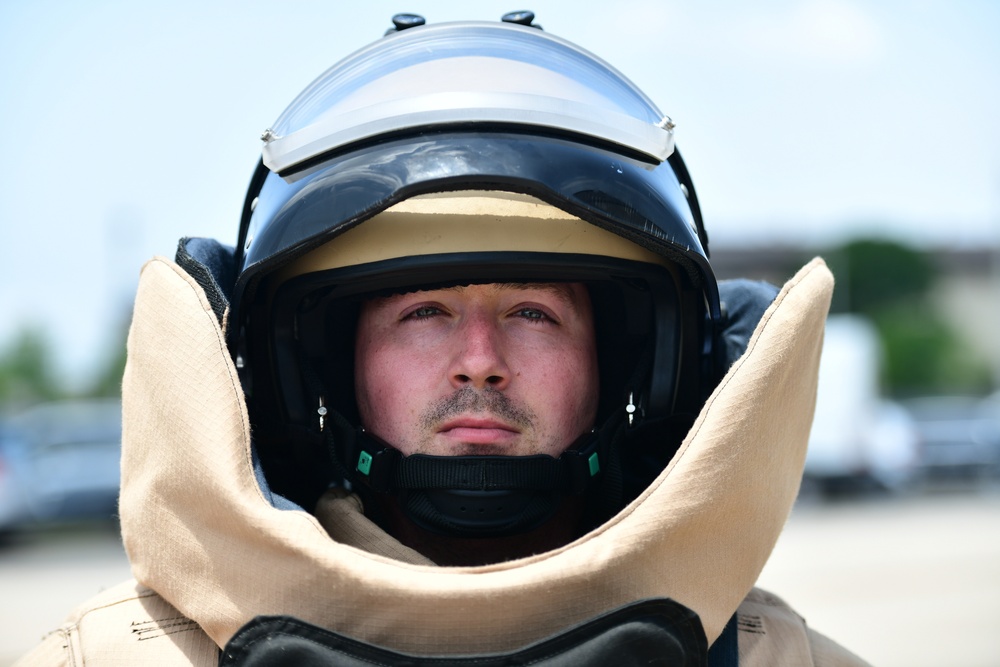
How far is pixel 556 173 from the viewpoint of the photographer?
1.83 metres

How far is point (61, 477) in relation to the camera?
13.5 m

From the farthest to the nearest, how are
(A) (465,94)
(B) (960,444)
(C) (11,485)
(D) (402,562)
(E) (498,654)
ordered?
(B) (960,444) < (C) (11,485) < (A) (465,94) < (D) (402,562) < (E) (498,654)

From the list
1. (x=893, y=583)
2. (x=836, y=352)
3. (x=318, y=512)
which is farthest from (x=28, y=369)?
(x=318, y=512)

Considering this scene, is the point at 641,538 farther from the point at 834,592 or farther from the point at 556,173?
the point at 834,592

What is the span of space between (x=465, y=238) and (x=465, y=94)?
255mm

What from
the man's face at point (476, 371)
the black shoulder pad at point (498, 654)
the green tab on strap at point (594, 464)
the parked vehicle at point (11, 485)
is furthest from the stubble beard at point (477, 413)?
the parked vehicle at point (11, 485)

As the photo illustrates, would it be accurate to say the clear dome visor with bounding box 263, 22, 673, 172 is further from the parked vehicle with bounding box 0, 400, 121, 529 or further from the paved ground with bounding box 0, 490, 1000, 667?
the parked vehicle with bounding box 0, 400, 121, 529

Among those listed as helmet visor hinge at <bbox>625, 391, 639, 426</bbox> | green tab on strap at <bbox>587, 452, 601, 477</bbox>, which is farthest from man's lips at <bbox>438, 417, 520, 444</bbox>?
helmet visor hinge at <bbox>625, 391, 639, 426</bbox>

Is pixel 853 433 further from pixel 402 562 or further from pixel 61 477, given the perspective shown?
pixel 402 562

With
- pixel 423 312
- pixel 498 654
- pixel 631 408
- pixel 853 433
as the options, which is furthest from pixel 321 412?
pixel 853 433

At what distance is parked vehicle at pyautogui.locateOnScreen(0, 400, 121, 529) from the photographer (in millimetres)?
12914

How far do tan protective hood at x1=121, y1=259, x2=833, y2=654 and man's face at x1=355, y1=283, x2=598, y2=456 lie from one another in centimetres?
43

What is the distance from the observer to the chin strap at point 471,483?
75.7 inches

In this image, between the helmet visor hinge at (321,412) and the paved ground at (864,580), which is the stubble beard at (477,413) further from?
the paved ground at (864,580)
